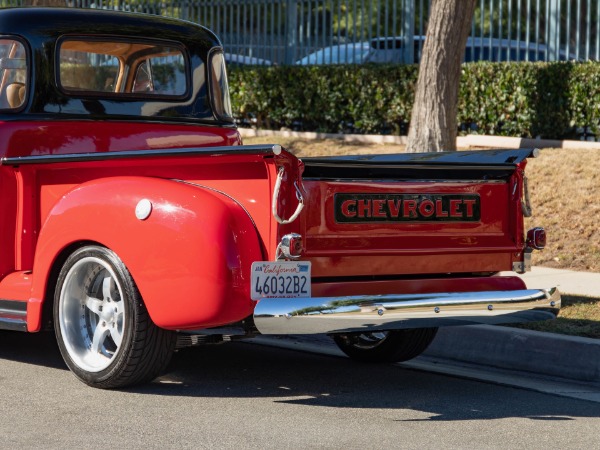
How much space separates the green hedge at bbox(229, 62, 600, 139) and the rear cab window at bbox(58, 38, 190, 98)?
667cm

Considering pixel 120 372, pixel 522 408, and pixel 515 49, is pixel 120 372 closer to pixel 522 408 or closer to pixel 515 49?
pixel 522 408

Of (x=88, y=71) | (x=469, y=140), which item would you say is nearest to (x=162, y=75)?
(x=88, y=71)

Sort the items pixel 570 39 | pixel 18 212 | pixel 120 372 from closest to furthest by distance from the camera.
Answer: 1. pixel 120 372
2. pixel 18 212
3. pixel 570 39

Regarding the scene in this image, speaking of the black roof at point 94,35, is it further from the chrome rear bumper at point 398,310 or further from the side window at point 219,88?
the chrome rear bumper at point 398,310

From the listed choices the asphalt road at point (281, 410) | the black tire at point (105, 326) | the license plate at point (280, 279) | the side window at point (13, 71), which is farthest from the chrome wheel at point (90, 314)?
the side window at point (13, 71)

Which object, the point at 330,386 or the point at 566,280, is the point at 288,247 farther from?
the point at 566,280

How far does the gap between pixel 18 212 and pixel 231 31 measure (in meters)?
11.9

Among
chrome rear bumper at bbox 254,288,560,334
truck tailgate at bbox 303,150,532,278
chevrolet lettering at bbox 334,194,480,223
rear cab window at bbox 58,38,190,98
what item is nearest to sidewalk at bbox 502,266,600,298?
truck tailgate at bbox 303,150,532,278

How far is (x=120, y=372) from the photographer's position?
221 inches

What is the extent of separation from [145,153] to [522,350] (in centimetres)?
260

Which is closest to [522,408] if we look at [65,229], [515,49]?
[65,229]

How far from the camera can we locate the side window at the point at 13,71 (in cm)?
674

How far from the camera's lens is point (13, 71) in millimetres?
6770

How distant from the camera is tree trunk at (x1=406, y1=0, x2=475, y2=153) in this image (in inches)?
454
